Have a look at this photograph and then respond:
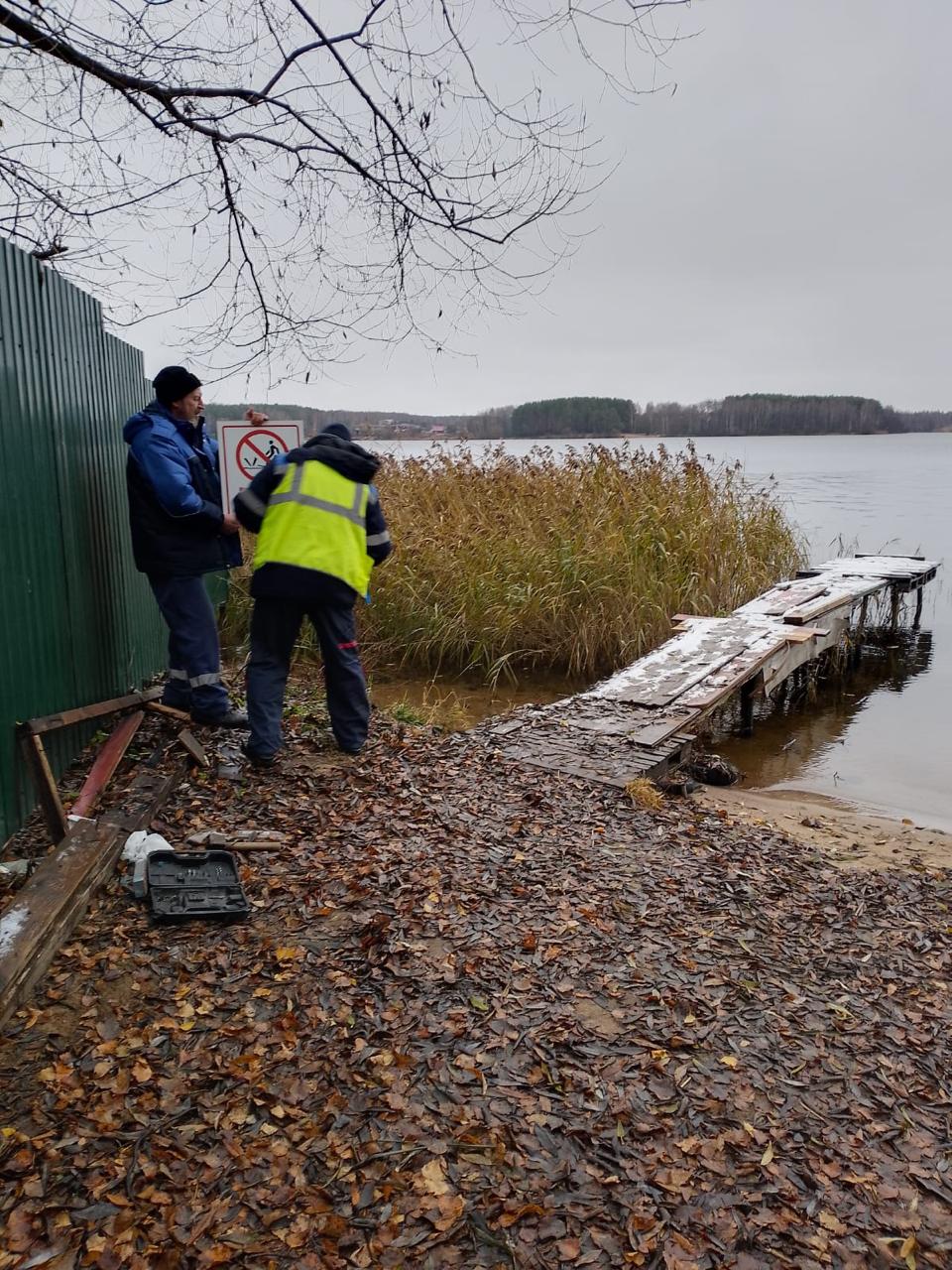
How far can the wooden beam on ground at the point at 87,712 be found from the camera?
4246mm

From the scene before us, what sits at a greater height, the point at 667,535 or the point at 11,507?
the point at 11,507

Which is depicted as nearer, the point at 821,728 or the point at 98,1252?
the point at 98,1252

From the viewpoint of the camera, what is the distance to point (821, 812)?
21.1ft

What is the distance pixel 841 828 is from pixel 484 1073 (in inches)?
148

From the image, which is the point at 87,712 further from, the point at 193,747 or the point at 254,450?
the point at 254,450

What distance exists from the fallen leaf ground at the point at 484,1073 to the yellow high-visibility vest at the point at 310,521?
1.50m

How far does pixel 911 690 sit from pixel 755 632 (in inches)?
120

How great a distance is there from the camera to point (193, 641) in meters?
5.39

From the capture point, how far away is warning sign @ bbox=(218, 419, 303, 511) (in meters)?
5.79

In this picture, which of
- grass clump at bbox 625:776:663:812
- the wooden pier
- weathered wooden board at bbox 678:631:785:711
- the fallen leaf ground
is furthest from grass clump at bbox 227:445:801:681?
the fallen leaf ground

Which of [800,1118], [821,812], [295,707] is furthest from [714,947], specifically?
[295,707]

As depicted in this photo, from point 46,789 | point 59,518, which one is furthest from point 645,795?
point 59,518

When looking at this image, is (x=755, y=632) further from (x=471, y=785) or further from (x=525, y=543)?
(x=471, y=785)

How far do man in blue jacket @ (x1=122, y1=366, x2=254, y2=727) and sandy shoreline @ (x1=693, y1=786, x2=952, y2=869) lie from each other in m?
3.16
